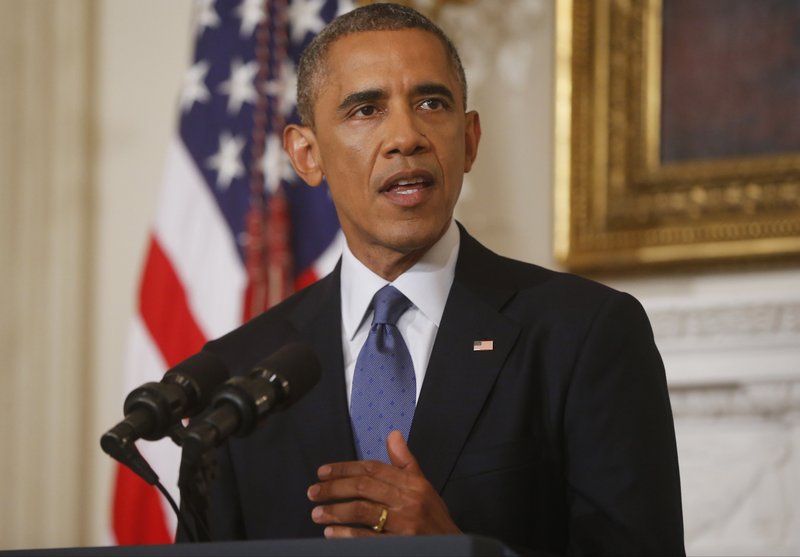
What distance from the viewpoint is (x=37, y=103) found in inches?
185

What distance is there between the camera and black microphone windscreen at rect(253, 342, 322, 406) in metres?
1.65

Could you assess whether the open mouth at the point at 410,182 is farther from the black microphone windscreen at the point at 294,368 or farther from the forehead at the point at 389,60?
the black microphone windscreen at the point at 294,368

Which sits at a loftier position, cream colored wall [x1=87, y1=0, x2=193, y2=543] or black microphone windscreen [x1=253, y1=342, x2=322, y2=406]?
cream colored wall [x1=87, y1=0, x2=193, y2=543]

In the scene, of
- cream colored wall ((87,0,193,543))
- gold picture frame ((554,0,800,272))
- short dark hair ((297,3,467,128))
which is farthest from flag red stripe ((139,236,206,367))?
short dark hair ((297,3,467,128))

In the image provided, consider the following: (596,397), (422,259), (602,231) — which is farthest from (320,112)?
(602,231)

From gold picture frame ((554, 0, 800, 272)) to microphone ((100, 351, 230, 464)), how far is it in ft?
7.38

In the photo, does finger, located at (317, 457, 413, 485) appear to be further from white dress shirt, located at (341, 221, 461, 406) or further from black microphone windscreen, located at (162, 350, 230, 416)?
white dress shirt, located at (341, 221, 461, 406)

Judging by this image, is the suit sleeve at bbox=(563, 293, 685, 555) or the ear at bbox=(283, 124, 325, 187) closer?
the suit sleeve at bbox=(563, 293, 685, 555)

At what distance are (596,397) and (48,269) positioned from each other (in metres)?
3.15

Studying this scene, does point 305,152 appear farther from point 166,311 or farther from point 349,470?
point 166,311

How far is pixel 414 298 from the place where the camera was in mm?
2225

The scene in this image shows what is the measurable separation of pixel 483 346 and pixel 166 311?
7.49ft

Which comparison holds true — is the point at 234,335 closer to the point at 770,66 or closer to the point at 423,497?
the point at 423,497

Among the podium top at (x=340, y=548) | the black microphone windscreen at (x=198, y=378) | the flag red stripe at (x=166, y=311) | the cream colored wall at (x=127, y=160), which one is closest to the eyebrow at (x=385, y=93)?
the black microphone windscreen at (x=198, y=378)
